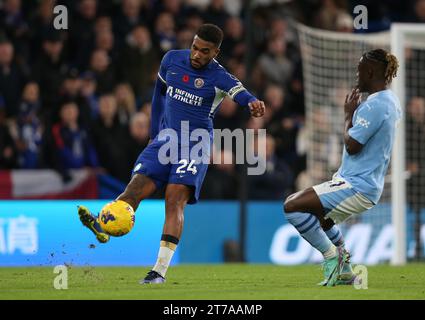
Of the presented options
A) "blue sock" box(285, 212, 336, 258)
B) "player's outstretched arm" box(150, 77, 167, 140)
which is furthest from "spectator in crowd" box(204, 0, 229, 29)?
"blue sock" box(285, 212, 336, 258)

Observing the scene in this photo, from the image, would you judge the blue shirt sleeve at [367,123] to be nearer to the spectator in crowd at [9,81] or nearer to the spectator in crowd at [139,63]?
the spectator in crowd at [9,81]

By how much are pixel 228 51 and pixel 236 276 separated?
7.69 m

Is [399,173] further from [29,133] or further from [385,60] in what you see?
[385,60]

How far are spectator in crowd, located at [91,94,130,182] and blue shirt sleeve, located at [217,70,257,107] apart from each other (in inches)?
223

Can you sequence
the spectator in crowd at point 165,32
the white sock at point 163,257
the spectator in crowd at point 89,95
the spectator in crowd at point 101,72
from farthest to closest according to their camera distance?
the spectator in crowd at point 165,32 < the spectator in crowd at point 101,72 < the spectator in crowd at point 89,95 < the white sock at point 163,257

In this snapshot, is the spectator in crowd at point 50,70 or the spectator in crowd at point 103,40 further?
the spectator in crowd at point 103,40

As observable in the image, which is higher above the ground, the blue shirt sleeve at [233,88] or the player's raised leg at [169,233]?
the blue shirt sleeve at [233,88]

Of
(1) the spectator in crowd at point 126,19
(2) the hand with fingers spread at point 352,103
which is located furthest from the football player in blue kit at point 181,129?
(1) the spectator in crowd at point 126,19

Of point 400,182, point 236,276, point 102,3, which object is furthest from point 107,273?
point 102,3

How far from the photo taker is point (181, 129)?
31.9ft

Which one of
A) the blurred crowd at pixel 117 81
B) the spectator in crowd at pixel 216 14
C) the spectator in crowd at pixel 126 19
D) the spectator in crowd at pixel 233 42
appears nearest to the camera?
the blurred crowd at pixel 117 81

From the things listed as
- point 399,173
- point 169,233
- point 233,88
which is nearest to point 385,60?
point 233,88

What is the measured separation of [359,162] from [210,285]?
1707mm

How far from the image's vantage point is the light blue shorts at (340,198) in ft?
29.9
